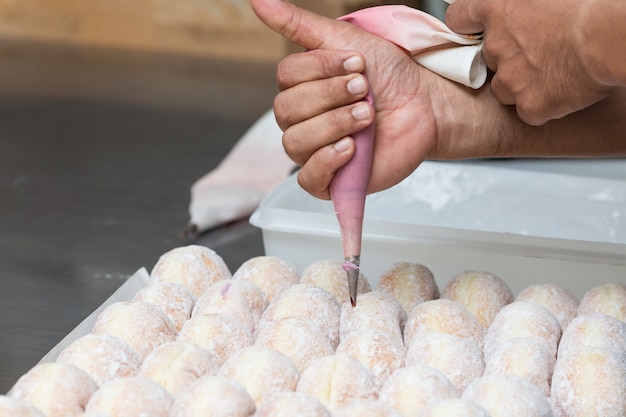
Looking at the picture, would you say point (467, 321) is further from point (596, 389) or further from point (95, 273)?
point (95, 273)

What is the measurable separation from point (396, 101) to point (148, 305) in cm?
40

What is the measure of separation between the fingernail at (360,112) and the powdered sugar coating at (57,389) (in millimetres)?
414

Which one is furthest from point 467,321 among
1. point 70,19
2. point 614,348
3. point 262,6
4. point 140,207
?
point 70,19

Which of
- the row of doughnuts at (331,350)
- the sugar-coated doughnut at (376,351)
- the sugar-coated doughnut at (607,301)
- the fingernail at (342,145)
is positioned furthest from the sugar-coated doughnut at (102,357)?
the sugar-coated doughnut at (607,301)

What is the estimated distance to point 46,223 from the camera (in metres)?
1.74

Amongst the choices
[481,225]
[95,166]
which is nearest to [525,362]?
[481,225]

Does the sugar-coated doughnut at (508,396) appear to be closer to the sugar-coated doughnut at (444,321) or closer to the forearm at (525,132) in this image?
the sugar-coated doughnut at (444,321)

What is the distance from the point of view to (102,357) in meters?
0.94

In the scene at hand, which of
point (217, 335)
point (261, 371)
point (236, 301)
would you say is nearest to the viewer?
point (261, 371)

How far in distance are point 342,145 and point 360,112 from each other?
0.04m

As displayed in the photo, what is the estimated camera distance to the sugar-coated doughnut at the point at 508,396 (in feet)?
2.77

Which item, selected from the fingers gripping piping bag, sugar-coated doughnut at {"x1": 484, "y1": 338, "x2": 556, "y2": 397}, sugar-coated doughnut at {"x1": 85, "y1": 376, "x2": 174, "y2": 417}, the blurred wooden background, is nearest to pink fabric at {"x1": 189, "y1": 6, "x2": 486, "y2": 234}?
the fingers gripping piping bag

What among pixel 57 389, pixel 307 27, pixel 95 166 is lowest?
pixel 95 166

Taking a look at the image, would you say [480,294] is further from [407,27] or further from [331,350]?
[407,27]
